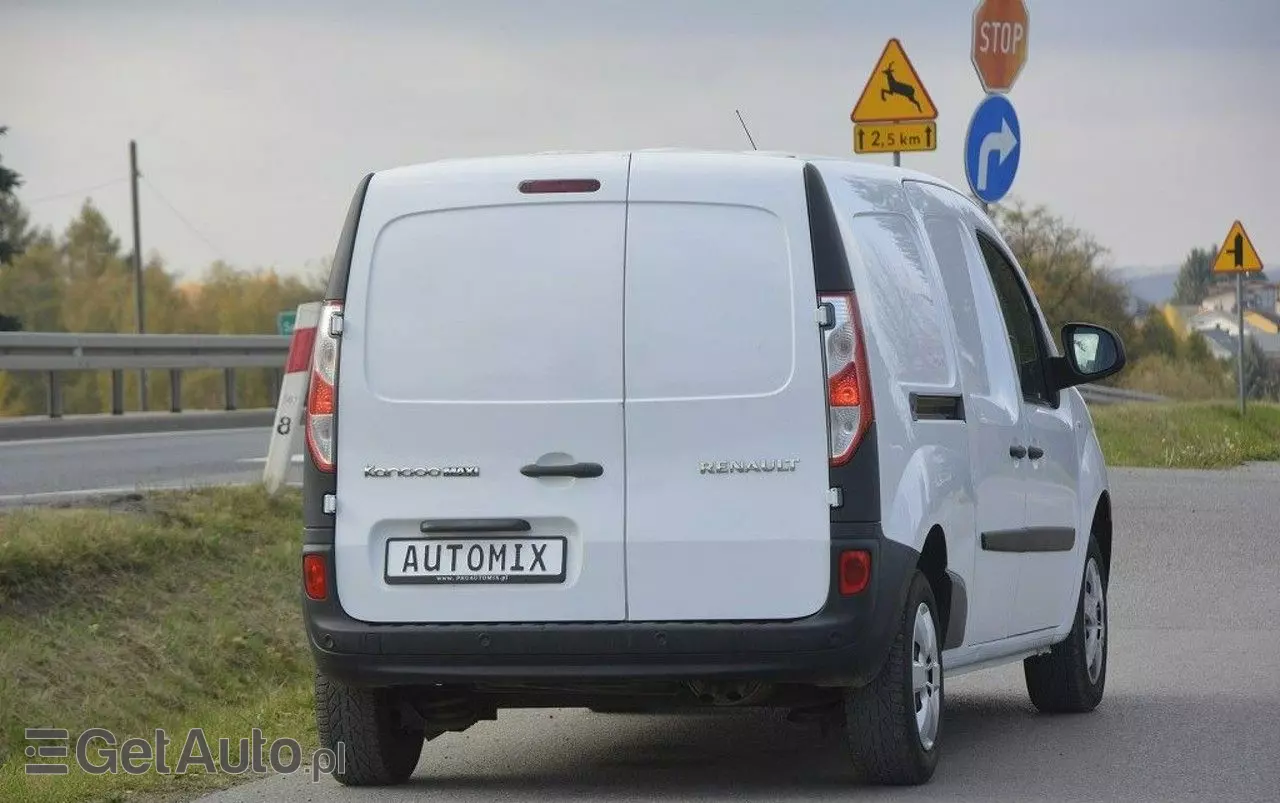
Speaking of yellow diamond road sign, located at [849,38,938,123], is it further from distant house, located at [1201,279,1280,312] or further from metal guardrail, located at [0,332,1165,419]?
distant house, located at [1201,279,1280,312]

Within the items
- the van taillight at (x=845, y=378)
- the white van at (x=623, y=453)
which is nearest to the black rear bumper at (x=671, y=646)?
the white van at (x=623, y=453)

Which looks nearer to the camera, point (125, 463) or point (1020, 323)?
point (1020, 323)

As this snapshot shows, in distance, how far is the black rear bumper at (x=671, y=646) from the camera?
6766 mm

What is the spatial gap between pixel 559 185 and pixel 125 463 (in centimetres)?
1207

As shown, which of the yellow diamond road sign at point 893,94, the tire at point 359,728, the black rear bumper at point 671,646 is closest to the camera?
the black rear bumper at point 671,646

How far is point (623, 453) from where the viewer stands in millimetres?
6887

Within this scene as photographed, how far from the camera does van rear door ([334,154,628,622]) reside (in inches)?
271

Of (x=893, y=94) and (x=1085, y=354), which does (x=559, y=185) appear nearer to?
(x=1085, y=354)

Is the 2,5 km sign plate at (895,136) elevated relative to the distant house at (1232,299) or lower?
elevated

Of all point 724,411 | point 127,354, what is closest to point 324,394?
point 724,411

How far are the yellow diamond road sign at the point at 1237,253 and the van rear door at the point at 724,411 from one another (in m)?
24.1

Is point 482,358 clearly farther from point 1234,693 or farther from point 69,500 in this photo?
point 69,500

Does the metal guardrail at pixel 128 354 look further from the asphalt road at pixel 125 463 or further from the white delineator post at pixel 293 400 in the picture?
the white delineator post at pixel 293 400

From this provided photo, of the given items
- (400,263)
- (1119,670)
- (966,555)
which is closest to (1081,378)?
(966,555)
